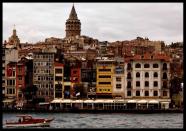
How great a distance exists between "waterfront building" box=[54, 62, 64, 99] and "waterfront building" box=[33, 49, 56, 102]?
0.62 ft

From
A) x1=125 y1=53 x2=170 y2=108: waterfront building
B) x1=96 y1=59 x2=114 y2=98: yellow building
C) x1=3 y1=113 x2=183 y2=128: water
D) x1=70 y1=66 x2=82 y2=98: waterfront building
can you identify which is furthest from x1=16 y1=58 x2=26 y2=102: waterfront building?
x1=3 y1=113 x2=183 y2=128: water

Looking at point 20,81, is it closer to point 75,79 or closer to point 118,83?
point 75,79

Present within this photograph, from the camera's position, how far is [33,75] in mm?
25734

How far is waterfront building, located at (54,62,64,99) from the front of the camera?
82.1 ft

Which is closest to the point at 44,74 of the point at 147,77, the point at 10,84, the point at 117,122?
the point at 10,84

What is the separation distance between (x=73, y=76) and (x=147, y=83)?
357cm

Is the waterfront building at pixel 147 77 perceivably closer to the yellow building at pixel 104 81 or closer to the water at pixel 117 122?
the yellow building at pixel 104 81

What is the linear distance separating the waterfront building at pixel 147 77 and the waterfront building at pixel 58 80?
310 centimetres

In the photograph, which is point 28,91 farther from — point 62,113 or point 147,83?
point 147,83

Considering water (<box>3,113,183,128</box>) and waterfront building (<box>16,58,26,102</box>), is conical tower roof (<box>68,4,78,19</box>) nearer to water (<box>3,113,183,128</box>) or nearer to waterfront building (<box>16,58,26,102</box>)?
waterfront building (<box>16,58,26,102</box>)

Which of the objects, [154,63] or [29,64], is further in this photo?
[29,64]

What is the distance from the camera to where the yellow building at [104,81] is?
80.9 feet

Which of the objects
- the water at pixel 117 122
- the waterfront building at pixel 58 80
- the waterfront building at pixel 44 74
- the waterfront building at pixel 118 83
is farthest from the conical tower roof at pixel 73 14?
the water at pixel 117 122

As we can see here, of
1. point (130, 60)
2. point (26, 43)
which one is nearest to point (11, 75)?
point (130, 60)
